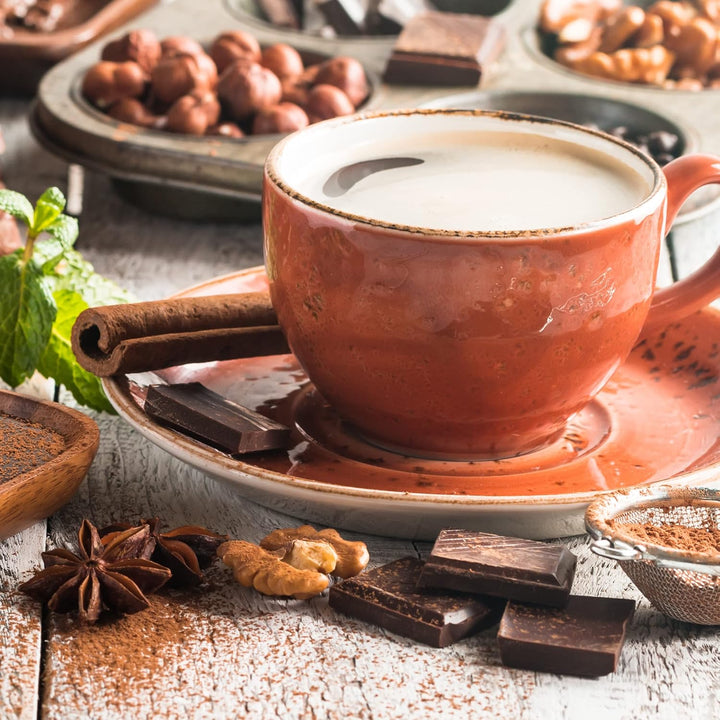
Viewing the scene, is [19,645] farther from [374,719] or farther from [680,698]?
[680,698]

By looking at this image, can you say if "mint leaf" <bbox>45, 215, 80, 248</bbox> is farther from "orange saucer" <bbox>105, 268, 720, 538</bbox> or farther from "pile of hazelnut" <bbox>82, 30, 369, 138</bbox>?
"pile of hazelnut" <bbox>82, 30, 369, 138</bbox>

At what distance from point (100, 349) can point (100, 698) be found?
1.20ft

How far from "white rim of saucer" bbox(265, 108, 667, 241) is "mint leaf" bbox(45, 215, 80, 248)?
0.89ft

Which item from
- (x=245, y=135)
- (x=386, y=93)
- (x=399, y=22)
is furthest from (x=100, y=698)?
(x=399, y=22)

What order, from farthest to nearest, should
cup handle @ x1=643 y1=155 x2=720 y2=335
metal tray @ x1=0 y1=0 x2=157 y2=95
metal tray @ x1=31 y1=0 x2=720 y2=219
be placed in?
metal tray @ x1=0 y1=0 x2=157 y2=95
metal tray @ x1=31 y1=0 x2=720 y2=219
cup handle @ x1=643 y1=155 x2=720 y2=335

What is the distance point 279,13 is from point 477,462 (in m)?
1.45

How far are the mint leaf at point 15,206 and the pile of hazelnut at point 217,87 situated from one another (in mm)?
516

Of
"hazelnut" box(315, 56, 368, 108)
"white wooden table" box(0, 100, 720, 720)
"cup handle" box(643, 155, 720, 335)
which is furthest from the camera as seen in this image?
"hazelnut" box(315, 56, 368, 108)

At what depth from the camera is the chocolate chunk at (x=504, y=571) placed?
2.56ft


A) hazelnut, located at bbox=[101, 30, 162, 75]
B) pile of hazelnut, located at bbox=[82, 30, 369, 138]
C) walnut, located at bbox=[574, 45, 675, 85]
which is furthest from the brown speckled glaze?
walnut, located at bbox=[574, 45, 675, 85]

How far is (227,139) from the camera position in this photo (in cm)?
161

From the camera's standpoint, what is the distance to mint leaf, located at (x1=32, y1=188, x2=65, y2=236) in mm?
1150

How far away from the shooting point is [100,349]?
1.02 m

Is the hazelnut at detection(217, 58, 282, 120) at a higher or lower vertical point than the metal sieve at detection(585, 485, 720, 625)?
lower
